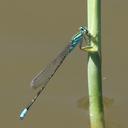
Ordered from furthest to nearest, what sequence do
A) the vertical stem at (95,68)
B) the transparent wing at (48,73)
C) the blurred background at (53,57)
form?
the blurred background at (53,57)
the transparent wing at (48,73)
the vertical stem at (95,68)

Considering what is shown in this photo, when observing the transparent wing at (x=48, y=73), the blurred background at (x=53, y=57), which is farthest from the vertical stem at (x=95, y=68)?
the blurred background at (x=53, y=57)

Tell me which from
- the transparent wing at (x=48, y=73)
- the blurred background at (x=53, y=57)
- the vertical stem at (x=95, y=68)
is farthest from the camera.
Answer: the blurred background at (x=53, y=57)

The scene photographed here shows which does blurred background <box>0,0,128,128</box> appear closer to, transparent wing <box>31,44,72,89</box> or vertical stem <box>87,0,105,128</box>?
transparent wing <box>31,44,72,89</box>

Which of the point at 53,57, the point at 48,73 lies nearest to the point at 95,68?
the point at 48,73

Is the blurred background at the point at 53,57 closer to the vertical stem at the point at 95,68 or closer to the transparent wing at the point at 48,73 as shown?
the transparent wing at the point at 48,73

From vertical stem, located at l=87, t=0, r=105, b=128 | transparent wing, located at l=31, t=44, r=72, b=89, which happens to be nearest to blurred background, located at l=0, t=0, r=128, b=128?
transparent wing, located at l=31, t=44, r=72, b=89

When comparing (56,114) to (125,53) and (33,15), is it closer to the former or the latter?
(125,53)
